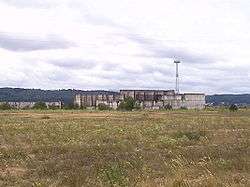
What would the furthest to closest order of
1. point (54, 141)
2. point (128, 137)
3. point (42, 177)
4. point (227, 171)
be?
point (128, 137) → point (54, 141) → point (42, 177) → point (227, 171)

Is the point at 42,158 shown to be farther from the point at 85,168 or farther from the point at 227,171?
the point at 227,171

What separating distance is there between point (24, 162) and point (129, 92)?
159286 millimetres

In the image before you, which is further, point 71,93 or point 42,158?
point 71,93

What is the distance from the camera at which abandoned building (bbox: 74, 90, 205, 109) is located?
541 feet

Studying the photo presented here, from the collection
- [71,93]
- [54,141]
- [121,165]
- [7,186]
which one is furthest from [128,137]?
[71,93]

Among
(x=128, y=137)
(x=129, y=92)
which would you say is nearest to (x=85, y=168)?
(x=128, y=137)

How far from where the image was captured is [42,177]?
13.1 m

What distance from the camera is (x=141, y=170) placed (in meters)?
12.5

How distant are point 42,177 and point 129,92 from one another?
163m

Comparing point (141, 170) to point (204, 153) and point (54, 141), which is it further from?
point (54, 141)

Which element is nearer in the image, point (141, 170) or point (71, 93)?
point (141, 170)

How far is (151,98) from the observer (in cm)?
17262

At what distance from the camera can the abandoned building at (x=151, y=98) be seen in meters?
165

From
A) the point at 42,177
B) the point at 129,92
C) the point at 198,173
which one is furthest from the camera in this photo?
the point at 129,92
